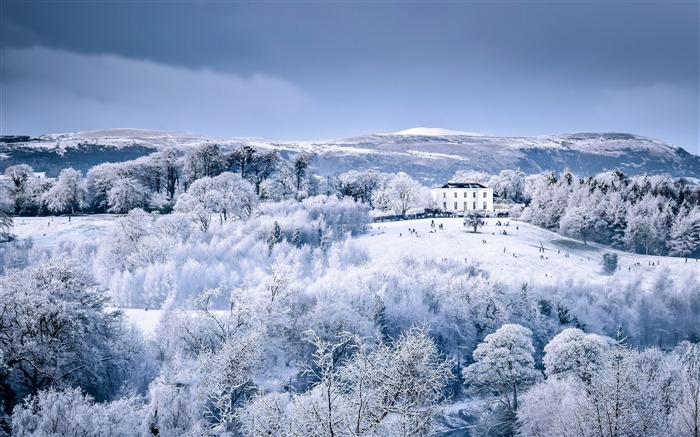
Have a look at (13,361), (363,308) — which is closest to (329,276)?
(363,308)

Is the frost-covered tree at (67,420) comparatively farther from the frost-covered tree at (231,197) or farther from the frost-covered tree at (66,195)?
the frost-covered tree at (66,195)

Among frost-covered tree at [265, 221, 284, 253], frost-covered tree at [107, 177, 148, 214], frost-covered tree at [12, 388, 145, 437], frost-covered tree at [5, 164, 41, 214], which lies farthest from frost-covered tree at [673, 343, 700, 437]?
frost-covered tree at [5, 164, 41, 214]

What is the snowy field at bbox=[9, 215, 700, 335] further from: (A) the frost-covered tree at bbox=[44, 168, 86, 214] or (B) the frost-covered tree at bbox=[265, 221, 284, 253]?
(B) the frost-covered tree at bbox=[265, 221, 284, 253]

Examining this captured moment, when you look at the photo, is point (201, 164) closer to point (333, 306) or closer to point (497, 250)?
point (497, 250)

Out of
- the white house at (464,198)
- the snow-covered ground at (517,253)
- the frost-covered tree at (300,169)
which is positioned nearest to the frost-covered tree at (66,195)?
the frost-covered tree at (300,169)

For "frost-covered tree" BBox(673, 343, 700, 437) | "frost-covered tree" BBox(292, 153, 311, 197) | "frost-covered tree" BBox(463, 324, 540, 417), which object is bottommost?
"frost-covered tree" BBox(463, 324, 540, 417)

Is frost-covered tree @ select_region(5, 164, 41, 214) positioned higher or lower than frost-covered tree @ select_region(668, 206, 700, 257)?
higher
